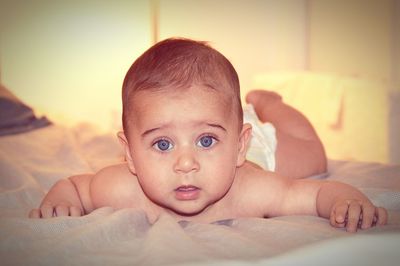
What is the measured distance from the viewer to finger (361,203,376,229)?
0.62 m

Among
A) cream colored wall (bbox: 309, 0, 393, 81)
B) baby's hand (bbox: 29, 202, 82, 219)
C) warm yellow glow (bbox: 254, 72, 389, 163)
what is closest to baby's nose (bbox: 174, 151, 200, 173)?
baby's hand (bbox: 29, 202, 82, 219)

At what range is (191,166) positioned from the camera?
0.66 meters

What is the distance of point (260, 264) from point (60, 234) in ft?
0.92

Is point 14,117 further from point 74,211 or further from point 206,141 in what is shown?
point 206,141

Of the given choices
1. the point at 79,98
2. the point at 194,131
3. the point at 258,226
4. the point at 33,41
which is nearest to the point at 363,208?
the point at 258,226

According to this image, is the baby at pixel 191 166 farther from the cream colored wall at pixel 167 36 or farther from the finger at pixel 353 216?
the cream colored wall at pixel 167 36

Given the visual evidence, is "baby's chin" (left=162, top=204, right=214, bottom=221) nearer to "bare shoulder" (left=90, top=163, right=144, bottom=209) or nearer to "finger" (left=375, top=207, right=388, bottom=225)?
"bare shoulder" (left=90, top=163, right=144, bottom=209)

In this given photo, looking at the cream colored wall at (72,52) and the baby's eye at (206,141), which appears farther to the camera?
the cream colored wall at (72,52)

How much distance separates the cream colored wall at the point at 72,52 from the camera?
4.82 ft

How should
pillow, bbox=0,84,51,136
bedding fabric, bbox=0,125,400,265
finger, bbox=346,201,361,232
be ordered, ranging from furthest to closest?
pillow, bbox=0,84,51,136 < finger, bbox=346,201,361,232 < bedding fabric, bbox=0,125,400,265

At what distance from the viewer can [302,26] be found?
1.75m

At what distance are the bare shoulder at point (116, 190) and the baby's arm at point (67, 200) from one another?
0.08 ft

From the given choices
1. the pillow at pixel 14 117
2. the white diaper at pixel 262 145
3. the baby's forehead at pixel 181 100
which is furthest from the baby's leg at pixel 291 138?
the pillow at pixel 14 117

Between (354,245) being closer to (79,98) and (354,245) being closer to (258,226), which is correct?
(258,226)
